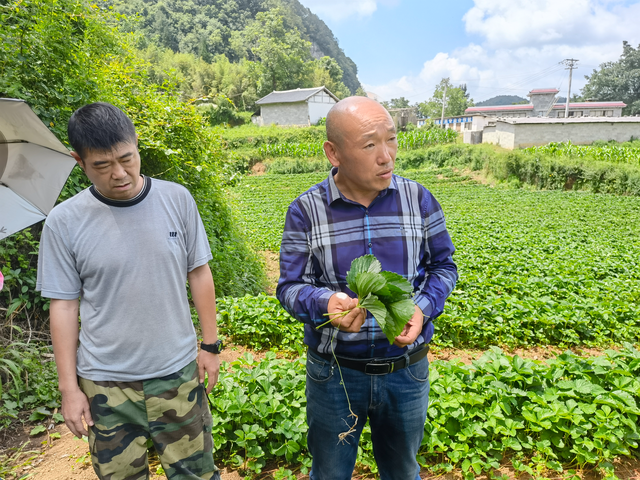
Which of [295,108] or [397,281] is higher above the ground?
[295,108]

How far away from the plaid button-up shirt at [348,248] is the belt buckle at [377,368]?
0.04 meters

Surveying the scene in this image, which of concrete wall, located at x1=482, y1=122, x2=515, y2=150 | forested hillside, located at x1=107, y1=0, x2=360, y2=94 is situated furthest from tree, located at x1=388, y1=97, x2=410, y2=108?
concrete wall, located at x1=482, y1=122, x2=515, y2=150

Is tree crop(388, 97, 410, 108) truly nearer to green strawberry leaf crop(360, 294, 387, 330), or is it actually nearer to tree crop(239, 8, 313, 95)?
tree crop(239, 8, 313, 95)

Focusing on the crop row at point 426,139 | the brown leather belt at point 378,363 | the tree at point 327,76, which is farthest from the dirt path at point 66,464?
the tree at point 327,76

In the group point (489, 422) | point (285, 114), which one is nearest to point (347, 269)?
point (489, 422)

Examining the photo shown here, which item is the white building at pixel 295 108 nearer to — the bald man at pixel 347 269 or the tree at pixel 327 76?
the tree at pixel 327 76

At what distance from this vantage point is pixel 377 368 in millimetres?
1820

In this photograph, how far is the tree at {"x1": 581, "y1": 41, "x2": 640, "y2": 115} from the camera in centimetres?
6478

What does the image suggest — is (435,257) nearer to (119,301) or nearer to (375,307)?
(375,307)

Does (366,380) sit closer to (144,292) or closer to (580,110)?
(144,292)

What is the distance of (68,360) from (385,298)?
54.2 inches

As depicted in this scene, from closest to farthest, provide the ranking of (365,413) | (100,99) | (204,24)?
(365,413) < (100,99) < (204,24)

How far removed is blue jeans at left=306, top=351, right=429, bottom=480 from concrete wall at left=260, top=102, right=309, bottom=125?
47.6 metres

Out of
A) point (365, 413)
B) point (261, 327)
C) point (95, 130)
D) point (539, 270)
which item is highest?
point (95, 130)
